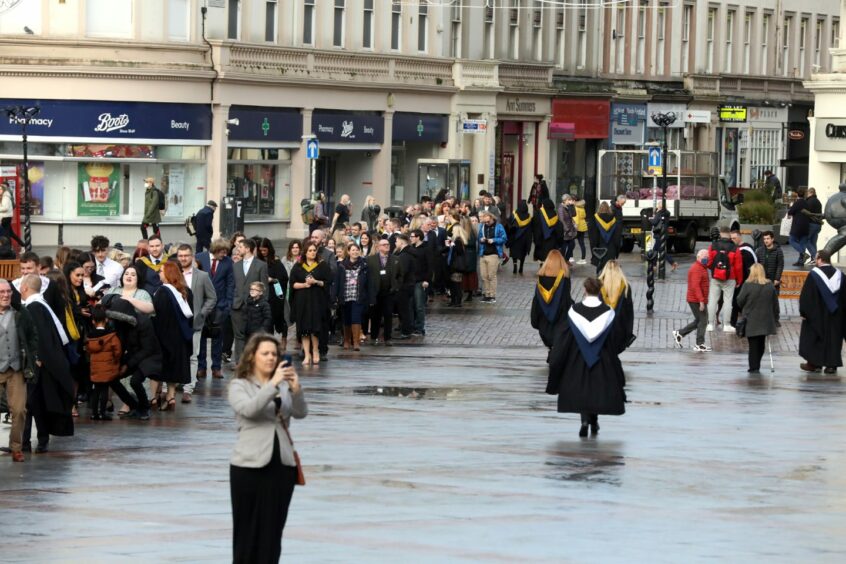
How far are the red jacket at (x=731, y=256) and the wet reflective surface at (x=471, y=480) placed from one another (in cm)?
756

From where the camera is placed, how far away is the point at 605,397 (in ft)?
64.4

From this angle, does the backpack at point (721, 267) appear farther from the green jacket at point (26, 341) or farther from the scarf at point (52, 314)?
the green jacket at point (26, 341)

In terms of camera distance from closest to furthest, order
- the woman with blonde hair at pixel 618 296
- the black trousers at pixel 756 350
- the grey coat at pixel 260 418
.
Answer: the grey coat at pixel 260 418 → the woman with blonde hair at pixel 618 296 → the black trousers at pixel 756 350

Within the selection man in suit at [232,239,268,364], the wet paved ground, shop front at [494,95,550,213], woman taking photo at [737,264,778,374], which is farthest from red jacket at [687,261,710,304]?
shop front at [494,95,550,213]

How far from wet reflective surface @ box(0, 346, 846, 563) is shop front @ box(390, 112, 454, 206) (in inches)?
1382

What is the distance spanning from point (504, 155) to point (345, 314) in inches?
1598

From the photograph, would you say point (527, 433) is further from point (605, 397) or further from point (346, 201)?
point (346, 201)

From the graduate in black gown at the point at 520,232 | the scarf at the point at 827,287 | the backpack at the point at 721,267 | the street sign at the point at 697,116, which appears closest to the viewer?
the scarf at the point at 827,287

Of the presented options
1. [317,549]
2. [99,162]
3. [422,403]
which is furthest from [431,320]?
[317,549]

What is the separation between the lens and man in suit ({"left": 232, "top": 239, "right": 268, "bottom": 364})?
25.0m

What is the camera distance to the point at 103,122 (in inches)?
1955

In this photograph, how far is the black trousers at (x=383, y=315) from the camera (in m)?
30.5

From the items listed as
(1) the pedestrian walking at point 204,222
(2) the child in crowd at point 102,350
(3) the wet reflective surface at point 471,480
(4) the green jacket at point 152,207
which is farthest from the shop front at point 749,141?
(2) the child in crowd at point 102,350

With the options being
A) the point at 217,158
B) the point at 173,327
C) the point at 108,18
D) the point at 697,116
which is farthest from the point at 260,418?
the point at 697,116
